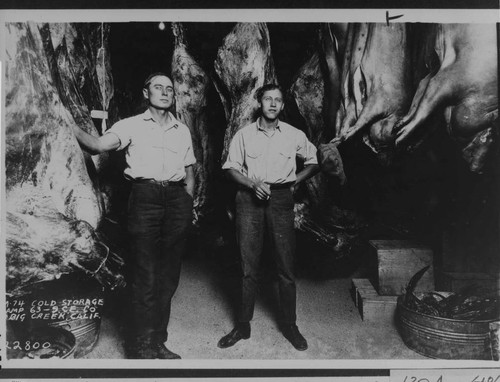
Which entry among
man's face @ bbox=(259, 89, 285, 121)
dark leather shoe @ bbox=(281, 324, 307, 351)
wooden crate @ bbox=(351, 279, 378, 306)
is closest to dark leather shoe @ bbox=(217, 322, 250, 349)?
dark leather shoe @ bbox=(281, 324, 307, 351)

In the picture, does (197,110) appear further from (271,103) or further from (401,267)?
(401,267)

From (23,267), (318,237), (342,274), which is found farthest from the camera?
(342,274)

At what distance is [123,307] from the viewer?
3055 mm

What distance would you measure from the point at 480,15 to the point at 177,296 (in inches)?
116

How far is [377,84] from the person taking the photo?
9.35 feet

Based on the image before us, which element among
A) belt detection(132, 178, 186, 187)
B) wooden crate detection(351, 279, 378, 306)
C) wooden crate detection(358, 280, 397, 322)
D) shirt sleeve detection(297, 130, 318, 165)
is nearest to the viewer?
belt detection(132, 178, 186, 187)

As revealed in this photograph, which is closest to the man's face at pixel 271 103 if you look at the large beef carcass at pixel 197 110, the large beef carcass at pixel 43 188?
the large beef carcass at pixel 197 110

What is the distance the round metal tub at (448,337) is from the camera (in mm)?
2752

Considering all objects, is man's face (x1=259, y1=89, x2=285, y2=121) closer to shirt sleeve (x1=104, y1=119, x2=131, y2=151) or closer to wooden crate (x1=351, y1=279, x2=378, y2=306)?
shirt sleeve (x1=104, y1=119, x2=131, y2=151)

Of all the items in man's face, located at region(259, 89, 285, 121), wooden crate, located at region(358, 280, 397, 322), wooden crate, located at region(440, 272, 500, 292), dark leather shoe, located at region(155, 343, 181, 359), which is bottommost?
dark leather shoe, located at region(155, 343, 181, 359)

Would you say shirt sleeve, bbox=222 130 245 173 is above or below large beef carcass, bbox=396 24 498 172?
below

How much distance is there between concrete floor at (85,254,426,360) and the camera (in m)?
2.90

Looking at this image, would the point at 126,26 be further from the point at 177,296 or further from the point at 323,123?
the point at 177,296

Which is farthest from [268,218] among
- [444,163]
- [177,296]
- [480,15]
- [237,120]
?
[480,15]
